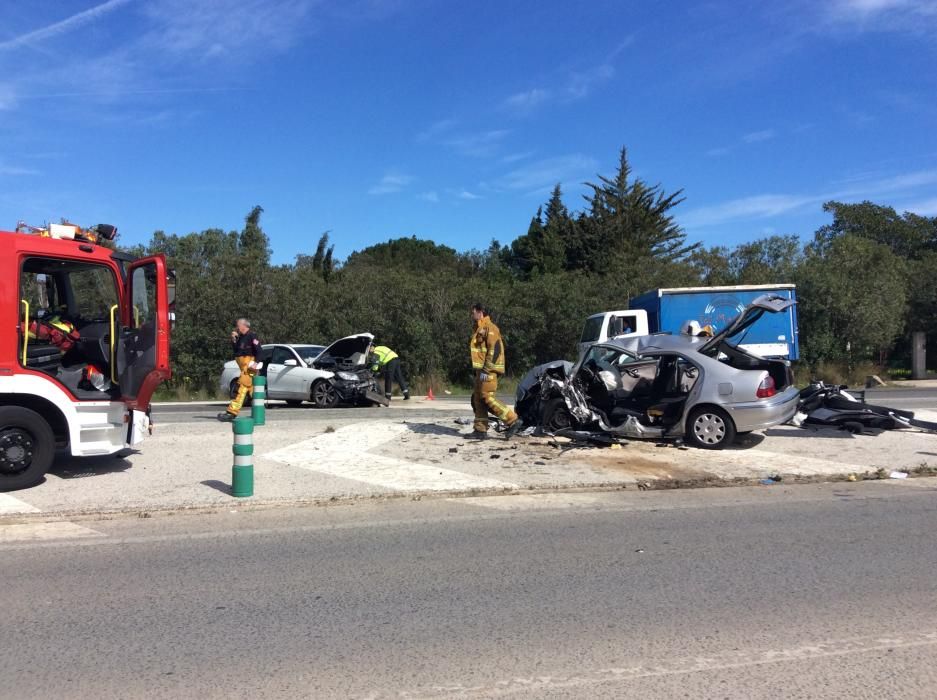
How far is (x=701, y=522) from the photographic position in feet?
23.3

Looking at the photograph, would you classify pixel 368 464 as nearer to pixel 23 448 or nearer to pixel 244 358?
pixel 244 358

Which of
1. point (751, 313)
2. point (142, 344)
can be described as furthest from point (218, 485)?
point (751, 313)

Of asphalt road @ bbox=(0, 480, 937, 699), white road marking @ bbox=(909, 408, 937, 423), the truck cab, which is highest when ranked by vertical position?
the truck cab

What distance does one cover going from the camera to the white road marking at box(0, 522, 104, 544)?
6.54 m

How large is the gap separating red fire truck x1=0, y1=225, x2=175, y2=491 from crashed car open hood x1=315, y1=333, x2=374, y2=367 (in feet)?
27.4

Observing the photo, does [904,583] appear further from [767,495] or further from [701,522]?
[767,495]

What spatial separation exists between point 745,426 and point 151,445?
8.37m

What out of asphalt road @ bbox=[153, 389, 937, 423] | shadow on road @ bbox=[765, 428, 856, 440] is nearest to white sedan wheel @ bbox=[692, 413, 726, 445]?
shadow on road @ bbox=[765, 428, 856, 440]

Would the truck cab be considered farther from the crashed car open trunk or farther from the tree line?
the crashed car open trunk

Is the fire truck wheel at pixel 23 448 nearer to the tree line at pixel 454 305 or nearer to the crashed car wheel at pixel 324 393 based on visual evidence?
the crashed car wheel at pixel 324 393

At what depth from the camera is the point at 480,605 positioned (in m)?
4.88

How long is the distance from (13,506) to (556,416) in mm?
7105

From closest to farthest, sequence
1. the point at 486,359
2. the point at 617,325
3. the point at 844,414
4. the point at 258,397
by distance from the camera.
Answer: the point at 486,359
the point at 258,397
the point at 844,414
the point at 617,325

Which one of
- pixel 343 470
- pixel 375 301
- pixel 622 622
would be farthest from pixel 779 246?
pixel 622 622
